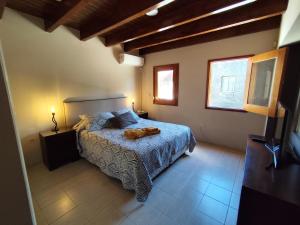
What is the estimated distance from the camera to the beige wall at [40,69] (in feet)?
7.47

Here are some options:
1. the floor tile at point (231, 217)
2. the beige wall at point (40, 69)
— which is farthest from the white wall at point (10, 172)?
the beige wall at point (40, 69)

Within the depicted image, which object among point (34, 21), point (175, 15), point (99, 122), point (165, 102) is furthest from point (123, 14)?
point (165, 102)

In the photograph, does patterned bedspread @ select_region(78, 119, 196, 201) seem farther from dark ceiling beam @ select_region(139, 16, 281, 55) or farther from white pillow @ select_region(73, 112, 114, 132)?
dark ceiling beam @ select_region(139, 16, 281, 55)

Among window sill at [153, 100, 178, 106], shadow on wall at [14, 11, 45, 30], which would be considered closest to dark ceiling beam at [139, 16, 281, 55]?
window sill at [153, 100, 178, 106]

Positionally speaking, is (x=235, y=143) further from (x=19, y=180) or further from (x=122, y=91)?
(x=19, y=180)

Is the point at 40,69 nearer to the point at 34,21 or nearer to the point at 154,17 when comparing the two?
the point at 34,21

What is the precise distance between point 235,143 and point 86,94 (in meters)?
3.58

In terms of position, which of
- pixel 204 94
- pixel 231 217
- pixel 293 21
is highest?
pixel 293 21

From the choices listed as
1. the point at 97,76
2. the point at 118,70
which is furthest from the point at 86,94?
the point at 118,70

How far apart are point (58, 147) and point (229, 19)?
Answer: 3663 mm

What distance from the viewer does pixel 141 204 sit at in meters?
1.77

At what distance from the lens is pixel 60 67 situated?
2.79 m

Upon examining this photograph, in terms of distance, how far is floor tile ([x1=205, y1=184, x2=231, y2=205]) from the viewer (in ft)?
6.01

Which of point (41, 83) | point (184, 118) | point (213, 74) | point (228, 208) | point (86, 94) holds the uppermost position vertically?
point (213, 74)
